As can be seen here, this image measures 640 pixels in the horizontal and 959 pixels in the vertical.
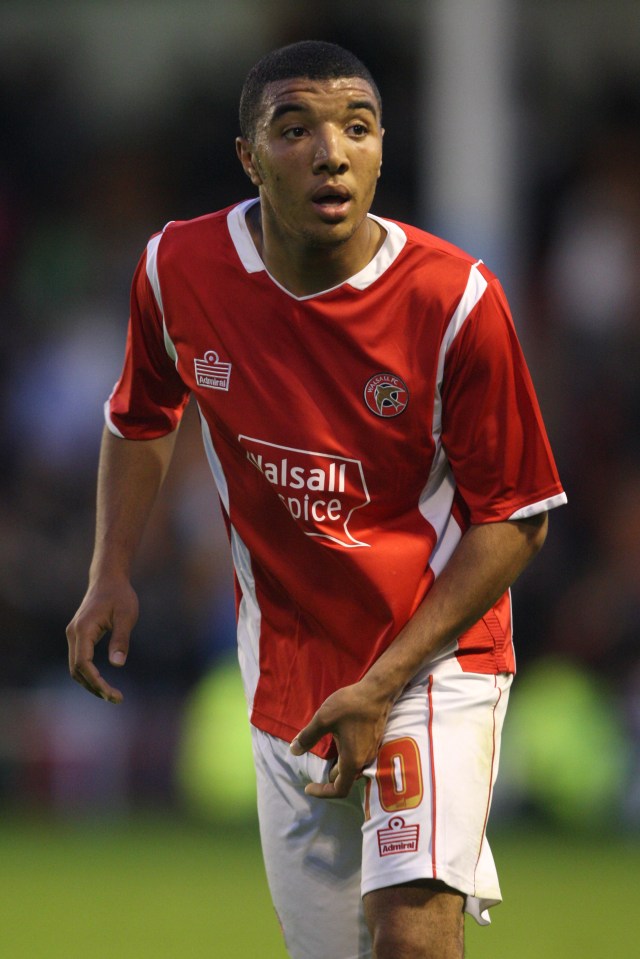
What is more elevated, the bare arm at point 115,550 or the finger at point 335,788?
the bare arm at point 115,550

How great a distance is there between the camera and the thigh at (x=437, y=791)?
3.51 metres

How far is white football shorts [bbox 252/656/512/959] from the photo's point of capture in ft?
11.6

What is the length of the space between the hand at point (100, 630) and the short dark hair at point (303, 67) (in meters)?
1.11

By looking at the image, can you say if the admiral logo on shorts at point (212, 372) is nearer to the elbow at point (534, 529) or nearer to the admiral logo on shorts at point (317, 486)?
the admiral logo on shorts at point (317, 486)

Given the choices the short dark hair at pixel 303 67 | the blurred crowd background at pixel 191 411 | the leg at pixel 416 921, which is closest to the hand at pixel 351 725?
the leg at pixel 416 921

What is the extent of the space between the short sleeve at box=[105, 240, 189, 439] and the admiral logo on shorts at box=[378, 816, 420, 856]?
3.90ft

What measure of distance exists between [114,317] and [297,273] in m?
6.35

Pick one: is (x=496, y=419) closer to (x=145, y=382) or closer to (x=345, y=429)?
(x=345, y=429)

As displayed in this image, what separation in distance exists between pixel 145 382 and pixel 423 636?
104 cm

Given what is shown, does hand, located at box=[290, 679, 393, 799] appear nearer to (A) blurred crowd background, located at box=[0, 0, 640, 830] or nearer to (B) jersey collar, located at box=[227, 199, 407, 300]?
(B) jersey collar, located at box=[227, 199, 407, 300]

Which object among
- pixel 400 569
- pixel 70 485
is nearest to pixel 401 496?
pixel 400 569

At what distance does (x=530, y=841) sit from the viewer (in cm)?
806

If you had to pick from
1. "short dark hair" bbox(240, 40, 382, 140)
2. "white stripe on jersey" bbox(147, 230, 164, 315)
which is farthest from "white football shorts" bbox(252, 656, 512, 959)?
"short dark hair" bbox(240, 40, 382, 140)

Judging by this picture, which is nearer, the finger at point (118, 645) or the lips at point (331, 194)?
the lips at point (331, 194)
